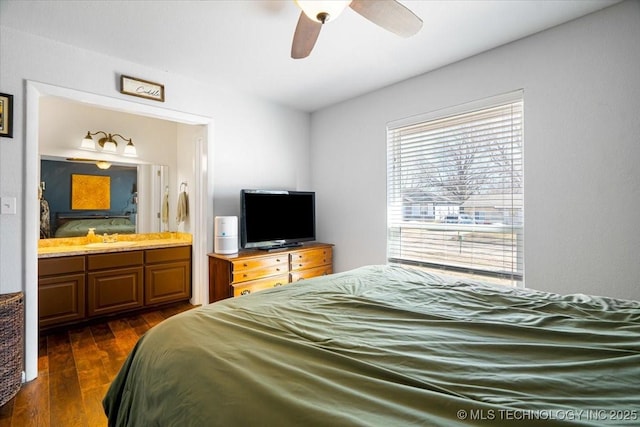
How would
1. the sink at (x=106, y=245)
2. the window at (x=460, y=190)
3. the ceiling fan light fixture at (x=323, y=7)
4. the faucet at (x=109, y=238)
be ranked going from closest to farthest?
the ceiling fan light fixture at (x=323, y=7)
the window at (x=460, y=190)
the sink at (x=106, y=245)
the faucet at (x=109, y=238)

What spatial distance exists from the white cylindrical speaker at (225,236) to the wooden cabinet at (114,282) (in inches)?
45.4

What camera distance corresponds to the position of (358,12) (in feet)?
5.58

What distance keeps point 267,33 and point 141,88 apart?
1.33 m

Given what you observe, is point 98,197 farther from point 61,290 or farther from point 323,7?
point 323,7

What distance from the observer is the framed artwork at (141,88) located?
2666 millimetres

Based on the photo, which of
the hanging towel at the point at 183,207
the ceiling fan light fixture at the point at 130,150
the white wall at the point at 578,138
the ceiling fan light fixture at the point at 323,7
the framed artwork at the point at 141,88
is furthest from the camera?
the hanging towel at the point at 183,207

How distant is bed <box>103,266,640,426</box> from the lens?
66cm

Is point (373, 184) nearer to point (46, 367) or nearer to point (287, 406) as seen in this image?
point (287, 406)

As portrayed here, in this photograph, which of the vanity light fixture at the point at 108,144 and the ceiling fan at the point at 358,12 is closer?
the ceiling fan at the point at 358,12

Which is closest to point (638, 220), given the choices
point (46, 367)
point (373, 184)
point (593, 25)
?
point (593, 25)

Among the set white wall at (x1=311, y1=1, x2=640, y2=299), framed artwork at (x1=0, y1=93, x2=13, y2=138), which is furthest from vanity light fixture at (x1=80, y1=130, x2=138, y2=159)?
white wall at (x1=311, y1=1, x2=640, y2=299)

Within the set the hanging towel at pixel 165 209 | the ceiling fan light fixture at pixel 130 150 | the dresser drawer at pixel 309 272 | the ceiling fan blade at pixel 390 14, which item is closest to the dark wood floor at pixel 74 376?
the hanging towel at pixel 165 209

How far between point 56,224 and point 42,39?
6.90ft

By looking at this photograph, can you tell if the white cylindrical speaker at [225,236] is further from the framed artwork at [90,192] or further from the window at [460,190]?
the framed artwork at [90,192]
